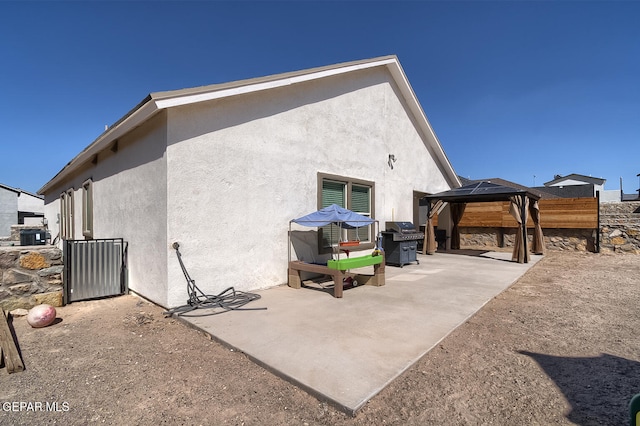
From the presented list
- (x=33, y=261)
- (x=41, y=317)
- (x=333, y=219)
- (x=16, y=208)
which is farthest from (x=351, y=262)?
(x=16, y=208)

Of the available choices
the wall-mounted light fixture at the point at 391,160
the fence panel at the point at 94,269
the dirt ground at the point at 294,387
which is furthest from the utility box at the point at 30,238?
the wall-mounted light fixture at the point at 391,160

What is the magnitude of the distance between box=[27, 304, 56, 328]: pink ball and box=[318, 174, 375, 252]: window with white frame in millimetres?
4995

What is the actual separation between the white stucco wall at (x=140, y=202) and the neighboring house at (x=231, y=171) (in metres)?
0.02

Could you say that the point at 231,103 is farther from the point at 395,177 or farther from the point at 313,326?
the point at 395,177

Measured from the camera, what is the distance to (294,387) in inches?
107

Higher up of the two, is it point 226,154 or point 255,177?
point 226,154

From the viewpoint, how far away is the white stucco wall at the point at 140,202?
5.07 m

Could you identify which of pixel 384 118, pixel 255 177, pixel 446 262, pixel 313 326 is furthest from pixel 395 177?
pixel 313 326

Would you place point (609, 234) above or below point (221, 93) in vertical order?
below

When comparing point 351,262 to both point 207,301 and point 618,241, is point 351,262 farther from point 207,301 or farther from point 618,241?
point 618,241

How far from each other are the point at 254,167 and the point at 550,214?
1311cm

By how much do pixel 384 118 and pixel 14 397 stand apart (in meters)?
9.77

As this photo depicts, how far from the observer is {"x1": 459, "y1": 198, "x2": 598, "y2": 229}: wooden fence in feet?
40.5

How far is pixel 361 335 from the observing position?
3.74m
